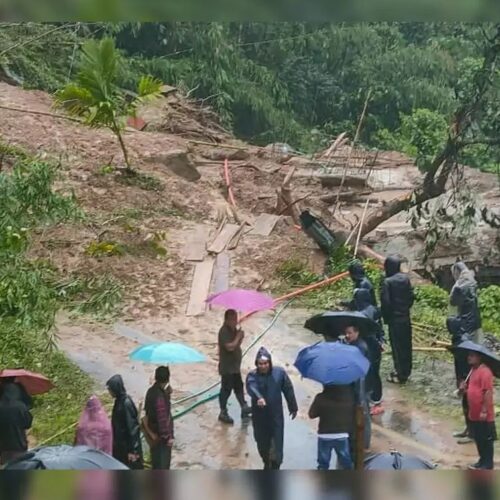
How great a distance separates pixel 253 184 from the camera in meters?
6.36

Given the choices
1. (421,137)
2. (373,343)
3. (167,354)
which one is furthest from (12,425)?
(421,137)

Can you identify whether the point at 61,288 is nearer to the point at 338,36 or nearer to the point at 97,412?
the point at 97,412

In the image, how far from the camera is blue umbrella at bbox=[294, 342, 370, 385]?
17.8 ft

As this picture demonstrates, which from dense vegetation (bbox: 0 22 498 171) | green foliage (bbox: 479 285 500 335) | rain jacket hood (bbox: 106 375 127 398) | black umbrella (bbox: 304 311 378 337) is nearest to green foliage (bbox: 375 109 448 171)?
dense vegetation (bbox: 0 22 498 171)

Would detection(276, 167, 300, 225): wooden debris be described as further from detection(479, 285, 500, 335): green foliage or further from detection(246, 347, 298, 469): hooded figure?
detection(479, 285, 500, 335): green foliage

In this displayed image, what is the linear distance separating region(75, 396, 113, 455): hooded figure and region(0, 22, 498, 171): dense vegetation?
2.21 metres

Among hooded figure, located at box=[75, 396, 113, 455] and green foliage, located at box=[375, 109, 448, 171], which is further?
green foliage, located at box=[375, 109, 448, 171]

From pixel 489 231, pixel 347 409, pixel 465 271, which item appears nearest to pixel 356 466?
pixel 347 409

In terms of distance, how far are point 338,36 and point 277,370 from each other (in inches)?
90.4

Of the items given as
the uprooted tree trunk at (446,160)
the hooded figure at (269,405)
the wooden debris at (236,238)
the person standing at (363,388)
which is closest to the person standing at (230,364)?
the hooded figure at (269,405)

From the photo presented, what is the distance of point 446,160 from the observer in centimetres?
624

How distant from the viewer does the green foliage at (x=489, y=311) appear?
5.97 meters

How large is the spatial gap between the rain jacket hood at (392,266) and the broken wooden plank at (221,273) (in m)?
1.03

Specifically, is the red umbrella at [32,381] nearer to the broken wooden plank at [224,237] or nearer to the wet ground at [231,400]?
the wet ground at [231,400]
